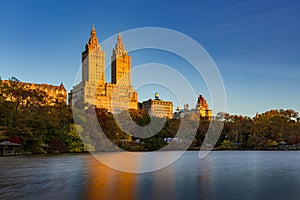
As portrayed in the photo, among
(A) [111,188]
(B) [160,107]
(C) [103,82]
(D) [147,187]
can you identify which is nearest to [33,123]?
(A) [111,188]

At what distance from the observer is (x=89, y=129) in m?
35.6

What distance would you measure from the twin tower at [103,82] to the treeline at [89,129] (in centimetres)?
3258

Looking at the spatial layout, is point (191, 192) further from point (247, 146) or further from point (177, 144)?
point (247, 146)

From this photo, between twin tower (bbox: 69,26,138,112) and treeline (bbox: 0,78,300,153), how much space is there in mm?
32579

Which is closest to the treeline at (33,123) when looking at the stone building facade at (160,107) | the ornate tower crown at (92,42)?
the stone building facade at (160,107)

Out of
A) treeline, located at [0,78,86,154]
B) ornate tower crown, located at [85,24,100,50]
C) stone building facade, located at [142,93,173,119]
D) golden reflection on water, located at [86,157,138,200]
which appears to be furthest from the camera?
ornate tower crown, located at [85,24,100,50]

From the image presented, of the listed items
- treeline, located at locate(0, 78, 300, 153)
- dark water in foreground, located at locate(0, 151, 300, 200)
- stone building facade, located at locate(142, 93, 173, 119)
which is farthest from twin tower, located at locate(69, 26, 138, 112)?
dark water in foreground, located at locate(0, 151, 300, 200)

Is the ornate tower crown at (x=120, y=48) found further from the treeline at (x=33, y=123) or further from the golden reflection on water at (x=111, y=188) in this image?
the golden reflection on water at (x=111, y=188)

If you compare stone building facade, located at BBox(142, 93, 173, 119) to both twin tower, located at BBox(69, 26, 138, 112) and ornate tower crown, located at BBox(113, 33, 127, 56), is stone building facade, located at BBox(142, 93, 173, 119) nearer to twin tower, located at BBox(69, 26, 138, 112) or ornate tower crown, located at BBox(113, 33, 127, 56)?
twin tower, located at BBox(69, 26, 138, 112)

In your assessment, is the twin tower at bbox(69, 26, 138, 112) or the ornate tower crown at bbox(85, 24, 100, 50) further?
the ornate tower crown at bbox(85, 24, 100, 50)

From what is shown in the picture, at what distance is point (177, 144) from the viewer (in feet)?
145

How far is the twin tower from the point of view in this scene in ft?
271

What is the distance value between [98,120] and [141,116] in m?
12.4

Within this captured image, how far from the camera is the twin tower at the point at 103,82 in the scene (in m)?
82.6
